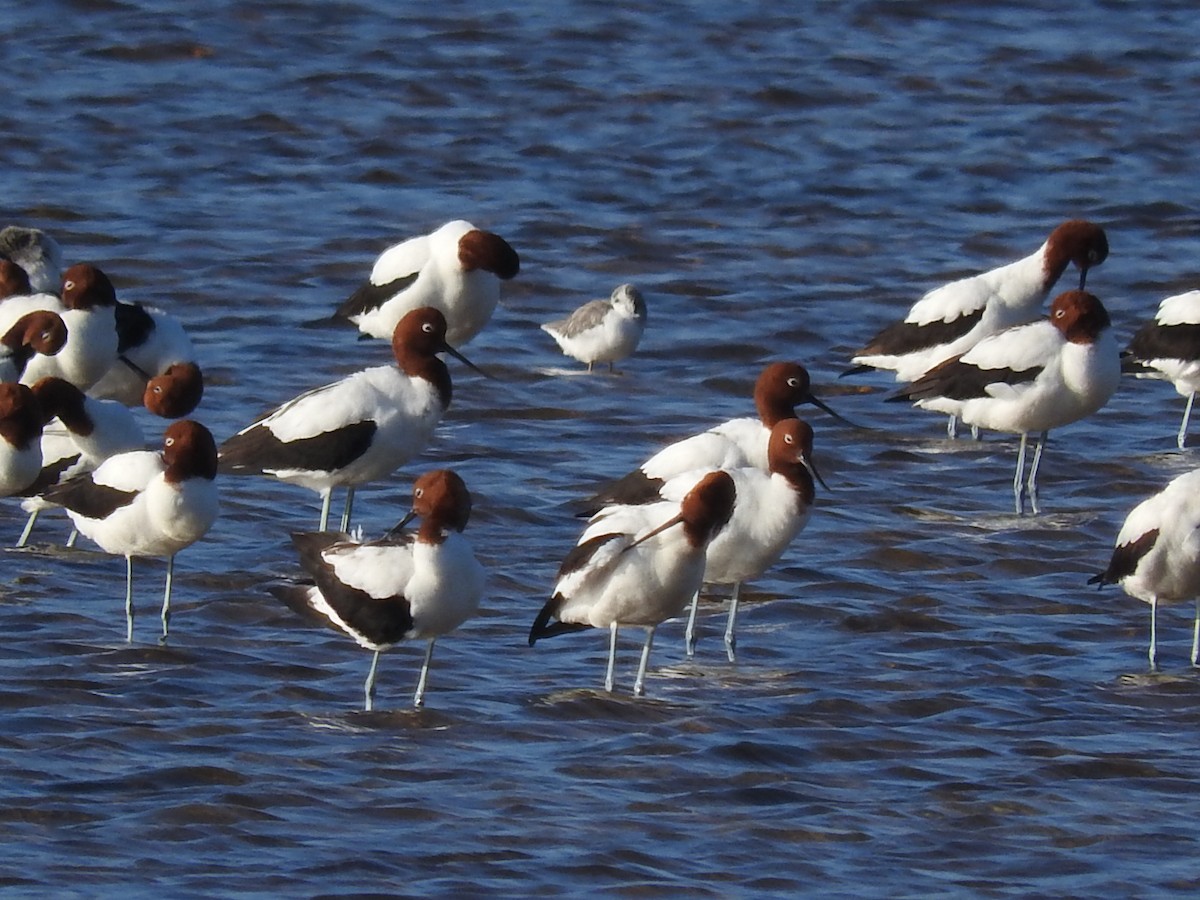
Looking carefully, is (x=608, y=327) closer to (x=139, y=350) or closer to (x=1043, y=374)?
(x=139, y=350)

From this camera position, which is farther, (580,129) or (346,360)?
(580,129)

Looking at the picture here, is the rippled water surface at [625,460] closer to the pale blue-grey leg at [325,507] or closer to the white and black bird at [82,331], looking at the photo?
the pale blue-grey leg at [325,507]

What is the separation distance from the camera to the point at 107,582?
11.0 m

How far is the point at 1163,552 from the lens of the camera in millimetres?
9875

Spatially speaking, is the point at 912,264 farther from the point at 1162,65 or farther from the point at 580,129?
the point at 1162,65

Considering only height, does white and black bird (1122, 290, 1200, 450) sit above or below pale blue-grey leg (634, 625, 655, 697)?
above

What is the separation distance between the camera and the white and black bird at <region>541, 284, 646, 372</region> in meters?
15.1

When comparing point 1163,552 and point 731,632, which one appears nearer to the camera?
point 1163,552

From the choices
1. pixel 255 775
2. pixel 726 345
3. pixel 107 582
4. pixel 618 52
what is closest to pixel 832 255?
pixel 726 345

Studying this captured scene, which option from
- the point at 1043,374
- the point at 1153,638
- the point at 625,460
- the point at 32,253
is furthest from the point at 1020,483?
the point at 32,253

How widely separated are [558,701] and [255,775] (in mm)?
1367

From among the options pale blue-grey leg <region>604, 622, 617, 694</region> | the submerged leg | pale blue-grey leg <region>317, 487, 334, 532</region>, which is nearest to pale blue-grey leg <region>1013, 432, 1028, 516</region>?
the submerged leg

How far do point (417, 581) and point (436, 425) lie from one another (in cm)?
275

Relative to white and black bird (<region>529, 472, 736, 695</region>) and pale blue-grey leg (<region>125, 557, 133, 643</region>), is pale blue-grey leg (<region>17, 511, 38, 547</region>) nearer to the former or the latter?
pale blue-grey leg (<region>125, 557, 133, 643</region>)
